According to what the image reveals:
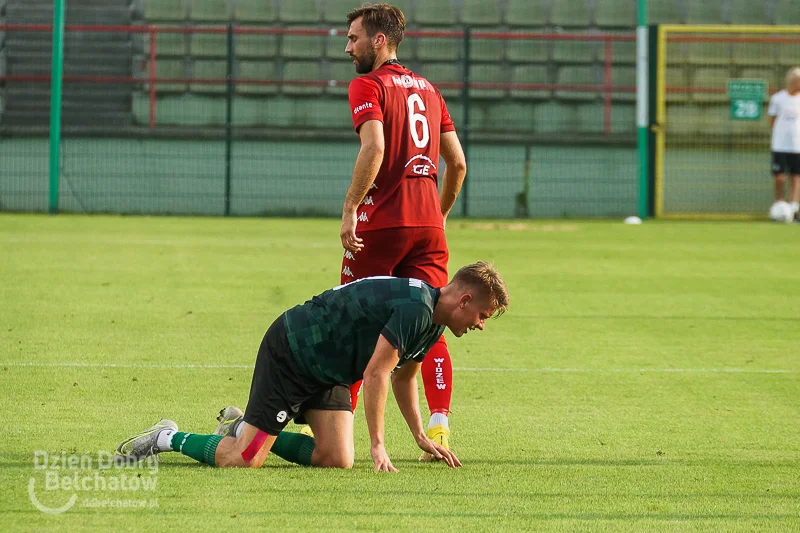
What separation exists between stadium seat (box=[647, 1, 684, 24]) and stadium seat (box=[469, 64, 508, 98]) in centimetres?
360

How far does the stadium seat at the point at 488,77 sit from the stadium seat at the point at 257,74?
342cm

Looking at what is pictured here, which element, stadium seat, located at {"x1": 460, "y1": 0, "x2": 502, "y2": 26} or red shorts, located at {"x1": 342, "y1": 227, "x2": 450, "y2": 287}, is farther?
stadium seat, located at {"x1": 460, "y1": 0, "x2": 502, "y2": 26}

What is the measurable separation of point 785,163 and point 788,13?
5784 millimetres

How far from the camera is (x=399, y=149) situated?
17.8 ft

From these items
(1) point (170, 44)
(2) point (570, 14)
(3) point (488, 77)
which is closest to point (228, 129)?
(1) point (170, 44)

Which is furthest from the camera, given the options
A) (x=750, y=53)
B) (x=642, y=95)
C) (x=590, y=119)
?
(x=750, y=53)

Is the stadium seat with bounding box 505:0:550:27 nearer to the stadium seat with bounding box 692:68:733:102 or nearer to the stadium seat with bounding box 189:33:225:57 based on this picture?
the stadium seat with bounding box 692:68:733:102

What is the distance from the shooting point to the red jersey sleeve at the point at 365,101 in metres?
5.28

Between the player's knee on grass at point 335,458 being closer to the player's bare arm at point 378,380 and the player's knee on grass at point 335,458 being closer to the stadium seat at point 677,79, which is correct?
the player's bare arm at point 378,380

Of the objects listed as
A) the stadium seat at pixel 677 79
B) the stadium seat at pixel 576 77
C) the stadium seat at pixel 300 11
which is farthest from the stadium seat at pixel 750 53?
the stadium seat at pixel 300 11

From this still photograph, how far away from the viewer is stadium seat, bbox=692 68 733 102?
2155 cm

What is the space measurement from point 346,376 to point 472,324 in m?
0.56

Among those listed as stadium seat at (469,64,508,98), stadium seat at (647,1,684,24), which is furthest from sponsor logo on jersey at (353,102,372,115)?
stadium seat at (647,1,684,24)

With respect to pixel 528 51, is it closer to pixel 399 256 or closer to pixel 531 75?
pixel 531 75
